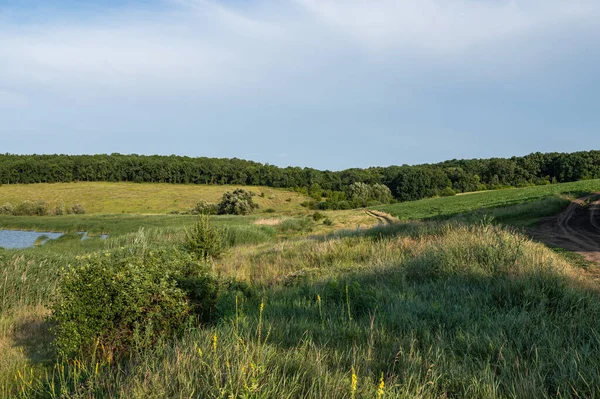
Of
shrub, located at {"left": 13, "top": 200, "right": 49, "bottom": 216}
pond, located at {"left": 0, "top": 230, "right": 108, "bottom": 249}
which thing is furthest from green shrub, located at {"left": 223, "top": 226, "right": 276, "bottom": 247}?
shrub, located at {"left": 13, "top": 200, "right": 49, "bottom": 216}

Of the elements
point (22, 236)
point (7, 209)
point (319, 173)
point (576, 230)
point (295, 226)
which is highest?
point (319, 173)

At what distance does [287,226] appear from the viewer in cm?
4269

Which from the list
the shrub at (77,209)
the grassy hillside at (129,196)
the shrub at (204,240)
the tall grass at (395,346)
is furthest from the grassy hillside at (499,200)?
the shrub at (77,209)

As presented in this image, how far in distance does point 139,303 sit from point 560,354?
18.7 feet

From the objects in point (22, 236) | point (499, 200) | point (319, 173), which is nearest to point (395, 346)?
point (499, 200)

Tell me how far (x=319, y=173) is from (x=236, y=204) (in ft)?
183

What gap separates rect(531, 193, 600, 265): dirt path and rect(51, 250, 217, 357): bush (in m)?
11.3

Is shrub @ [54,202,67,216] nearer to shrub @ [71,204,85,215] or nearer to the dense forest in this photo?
shrub @ [71,204,85,215]

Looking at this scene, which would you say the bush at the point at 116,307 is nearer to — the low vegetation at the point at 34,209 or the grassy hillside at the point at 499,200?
the grassy hillside at the point at 499,200

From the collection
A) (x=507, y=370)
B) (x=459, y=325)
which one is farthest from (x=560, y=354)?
(x=459, y=325)

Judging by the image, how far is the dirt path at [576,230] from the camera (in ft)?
41.4

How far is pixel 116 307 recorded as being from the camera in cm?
595

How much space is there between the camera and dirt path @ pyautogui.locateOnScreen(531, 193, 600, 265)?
41.4ft

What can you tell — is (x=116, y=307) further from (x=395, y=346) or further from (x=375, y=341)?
(x=395, y=346)
